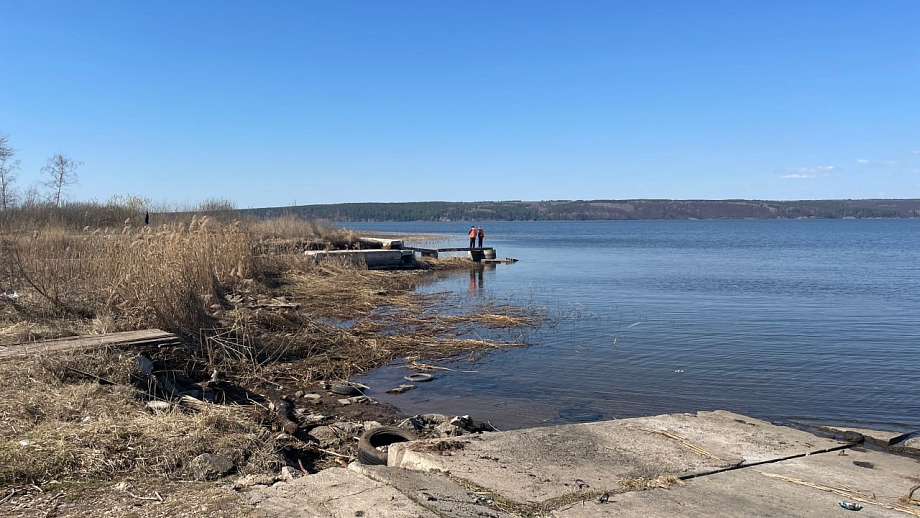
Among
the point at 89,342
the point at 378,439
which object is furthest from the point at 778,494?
the point at 89,342

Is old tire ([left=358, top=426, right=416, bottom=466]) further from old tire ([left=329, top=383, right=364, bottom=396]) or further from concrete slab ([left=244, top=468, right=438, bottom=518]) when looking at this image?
old tire ([left=329, top=383, right=364, bottom=396])

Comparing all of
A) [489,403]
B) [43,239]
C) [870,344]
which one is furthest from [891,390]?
[43,239]

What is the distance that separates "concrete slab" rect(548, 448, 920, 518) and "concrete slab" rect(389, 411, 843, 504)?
181 millimetres

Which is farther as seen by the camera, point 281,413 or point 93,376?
point 281,413

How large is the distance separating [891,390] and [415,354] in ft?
23.2

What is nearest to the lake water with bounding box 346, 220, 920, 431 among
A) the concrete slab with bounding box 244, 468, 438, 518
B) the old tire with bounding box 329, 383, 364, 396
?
the old tire with bounding box 329, 383, 364, 396

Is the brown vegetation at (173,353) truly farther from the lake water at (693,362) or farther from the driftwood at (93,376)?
the lake water at (693,362)

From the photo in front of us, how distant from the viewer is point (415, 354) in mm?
11453

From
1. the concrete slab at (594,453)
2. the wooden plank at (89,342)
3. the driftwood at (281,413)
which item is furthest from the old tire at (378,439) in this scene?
the wooden plank at (89,342)

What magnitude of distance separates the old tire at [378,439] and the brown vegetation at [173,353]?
0.23 metres

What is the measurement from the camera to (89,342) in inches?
291

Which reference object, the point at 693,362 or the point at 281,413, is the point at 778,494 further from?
the point at 693,362

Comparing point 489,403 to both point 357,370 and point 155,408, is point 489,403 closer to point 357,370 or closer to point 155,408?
point 357,370

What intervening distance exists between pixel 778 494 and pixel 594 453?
132 cm
